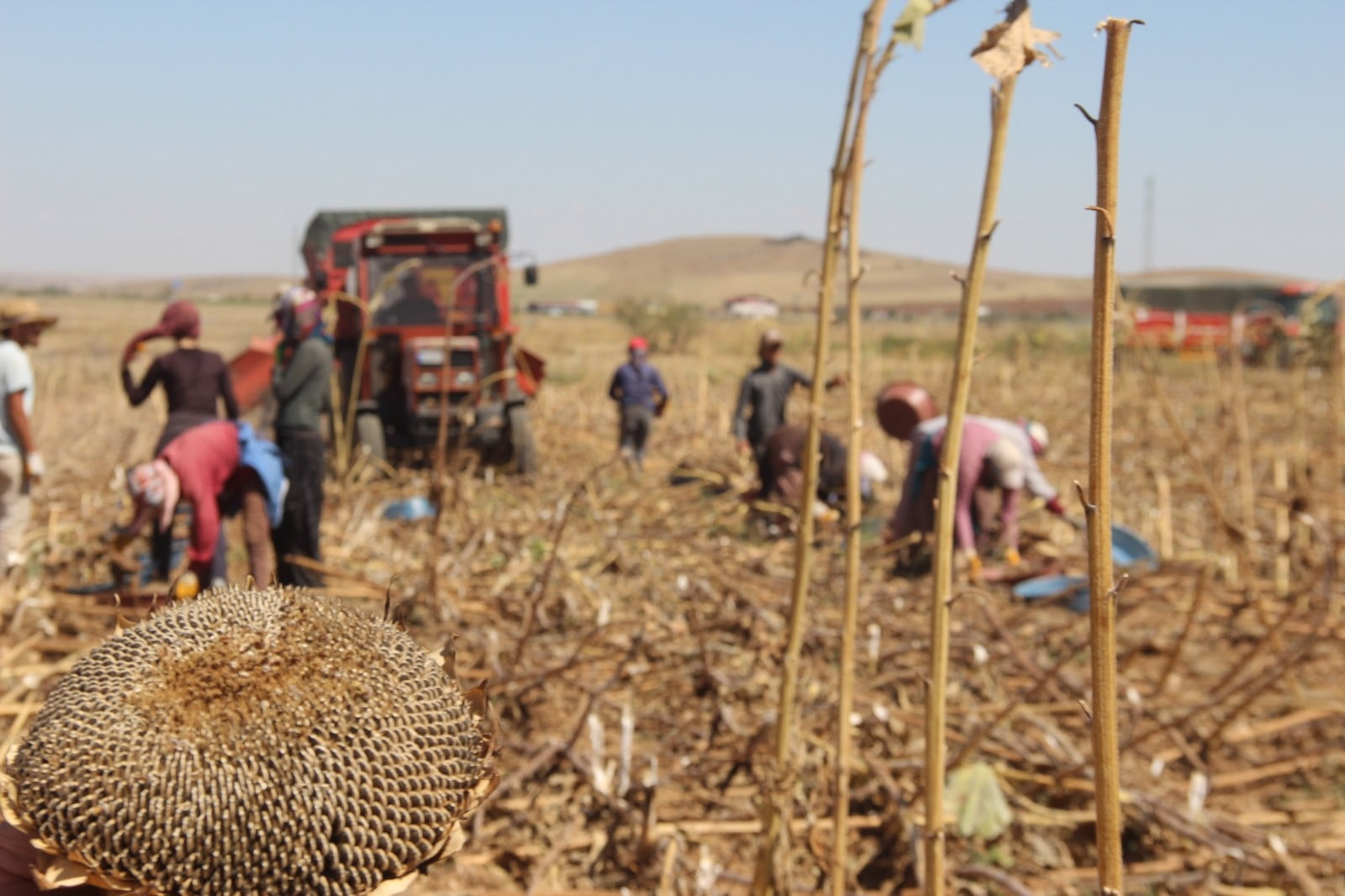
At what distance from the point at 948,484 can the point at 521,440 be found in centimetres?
803

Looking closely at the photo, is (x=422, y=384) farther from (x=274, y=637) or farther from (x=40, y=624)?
(x=274, y=637)

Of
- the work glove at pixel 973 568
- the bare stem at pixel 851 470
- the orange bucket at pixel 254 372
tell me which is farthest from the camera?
the orange bucket at pixel 254 372

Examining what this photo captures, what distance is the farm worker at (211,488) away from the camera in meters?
4.05

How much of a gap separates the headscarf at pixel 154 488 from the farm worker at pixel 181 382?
5.03 ft

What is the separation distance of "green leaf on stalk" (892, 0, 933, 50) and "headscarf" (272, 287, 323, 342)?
4316mm

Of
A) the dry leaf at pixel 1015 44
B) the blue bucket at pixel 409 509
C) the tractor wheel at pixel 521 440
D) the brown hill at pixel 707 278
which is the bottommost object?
the blue bucket at pixel 409 509

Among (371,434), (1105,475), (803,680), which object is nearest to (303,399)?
(803,680)

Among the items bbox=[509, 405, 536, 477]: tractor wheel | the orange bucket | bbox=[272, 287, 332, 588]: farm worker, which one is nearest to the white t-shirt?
bbox=[272, 287, 332, 588]: farm worker

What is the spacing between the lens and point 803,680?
4578mm

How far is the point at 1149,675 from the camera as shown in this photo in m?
5.36

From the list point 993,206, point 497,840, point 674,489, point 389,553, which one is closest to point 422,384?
point 674,489

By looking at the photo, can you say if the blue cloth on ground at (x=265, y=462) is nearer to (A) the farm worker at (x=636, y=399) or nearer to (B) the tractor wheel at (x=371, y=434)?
(B) the tractor wheel at (x=371, y=434)

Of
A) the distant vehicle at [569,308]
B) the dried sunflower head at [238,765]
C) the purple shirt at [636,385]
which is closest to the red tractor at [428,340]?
the purple shirt at [636,385]

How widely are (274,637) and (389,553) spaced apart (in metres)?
5.52
